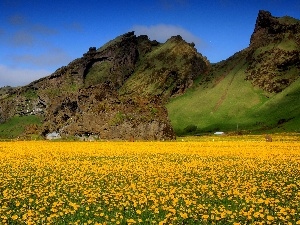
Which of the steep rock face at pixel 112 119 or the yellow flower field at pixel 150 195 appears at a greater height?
the steep rock face at pixel 112 119

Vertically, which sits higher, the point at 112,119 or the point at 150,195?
the point at 112,119

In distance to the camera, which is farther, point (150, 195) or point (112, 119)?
point (112, 119)

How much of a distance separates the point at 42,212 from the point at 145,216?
13.9 ft

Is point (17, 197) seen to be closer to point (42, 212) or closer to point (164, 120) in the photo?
point (42, 212)

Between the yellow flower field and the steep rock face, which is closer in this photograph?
the yellow flower field

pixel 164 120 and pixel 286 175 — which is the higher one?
pixel 164 120

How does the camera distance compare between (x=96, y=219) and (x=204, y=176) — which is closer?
(x=96, y=219)

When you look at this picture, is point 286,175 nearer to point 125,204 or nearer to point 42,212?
point 125,204

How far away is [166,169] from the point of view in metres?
27.8

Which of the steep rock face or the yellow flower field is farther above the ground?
the steep rock face

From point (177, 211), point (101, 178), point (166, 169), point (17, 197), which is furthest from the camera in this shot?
point (166, 169)

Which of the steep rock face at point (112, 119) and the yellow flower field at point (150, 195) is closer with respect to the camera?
the yellow flower field at point (150, 195)

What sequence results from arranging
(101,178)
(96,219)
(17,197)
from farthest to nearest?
(101,178) → (17,197) → (96,219)

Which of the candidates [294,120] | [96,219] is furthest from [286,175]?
[294,120]
